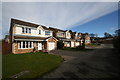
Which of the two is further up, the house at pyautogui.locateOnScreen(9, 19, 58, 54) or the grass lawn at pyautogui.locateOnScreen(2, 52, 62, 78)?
the house at pyautogui.locateOnScreen(9, 19, 58, 54)

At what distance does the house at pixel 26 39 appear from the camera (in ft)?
43.0

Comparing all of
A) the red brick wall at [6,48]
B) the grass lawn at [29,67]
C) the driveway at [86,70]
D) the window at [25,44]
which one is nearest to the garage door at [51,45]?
the window at [25,44]

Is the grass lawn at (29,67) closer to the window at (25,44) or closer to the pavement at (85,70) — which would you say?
the pavement at (85,70)

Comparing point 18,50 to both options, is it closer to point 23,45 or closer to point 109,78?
point 23,45

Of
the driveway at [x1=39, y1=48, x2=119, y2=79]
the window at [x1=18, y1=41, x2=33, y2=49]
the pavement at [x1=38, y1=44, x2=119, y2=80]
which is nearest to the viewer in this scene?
the pavement at [x1=38, y1=44, x2=119, y2=80]

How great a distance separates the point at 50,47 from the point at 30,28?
7656 mm

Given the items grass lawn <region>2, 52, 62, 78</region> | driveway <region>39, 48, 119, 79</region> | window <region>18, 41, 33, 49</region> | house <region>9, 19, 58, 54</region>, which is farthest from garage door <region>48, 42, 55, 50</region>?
driveway <region>39, 48, 119, 79</region>

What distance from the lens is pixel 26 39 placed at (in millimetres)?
13664

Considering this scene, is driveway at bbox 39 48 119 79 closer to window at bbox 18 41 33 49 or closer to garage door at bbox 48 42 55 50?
window at bbox 18 41 33 49

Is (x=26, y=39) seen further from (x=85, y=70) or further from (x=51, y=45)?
(x=85, y=70)

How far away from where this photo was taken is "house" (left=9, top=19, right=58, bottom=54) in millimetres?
13108

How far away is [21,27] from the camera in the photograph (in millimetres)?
15312

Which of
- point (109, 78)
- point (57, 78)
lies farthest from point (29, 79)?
point (109, 78)

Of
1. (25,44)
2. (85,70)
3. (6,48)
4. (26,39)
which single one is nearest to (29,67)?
(85,70)
